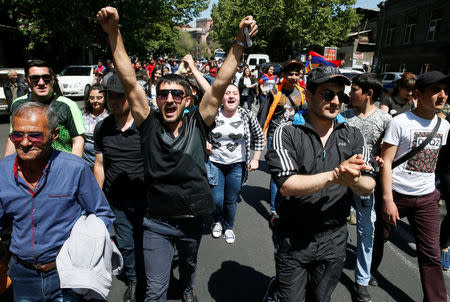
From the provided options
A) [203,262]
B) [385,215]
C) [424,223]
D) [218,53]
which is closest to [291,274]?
[385,215]

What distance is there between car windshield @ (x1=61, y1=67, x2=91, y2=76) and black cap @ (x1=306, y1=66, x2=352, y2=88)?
1728 centimetres

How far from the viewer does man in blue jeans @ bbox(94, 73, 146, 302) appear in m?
2.87

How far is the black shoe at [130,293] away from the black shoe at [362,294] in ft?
6.88

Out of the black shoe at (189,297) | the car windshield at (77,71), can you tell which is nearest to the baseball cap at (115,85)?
the black shoe at (189,297)

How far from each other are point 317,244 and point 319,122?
0.78m

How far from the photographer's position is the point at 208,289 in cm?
327

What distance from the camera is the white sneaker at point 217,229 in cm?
435

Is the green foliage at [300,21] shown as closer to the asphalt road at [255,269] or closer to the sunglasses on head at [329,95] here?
the asphalt road at [255,269]

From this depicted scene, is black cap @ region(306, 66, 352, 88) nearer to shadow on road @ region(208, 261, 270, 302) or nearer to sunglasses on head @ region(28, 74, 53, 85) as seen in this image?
shadow on road @ region(208, 261, 270, 302)

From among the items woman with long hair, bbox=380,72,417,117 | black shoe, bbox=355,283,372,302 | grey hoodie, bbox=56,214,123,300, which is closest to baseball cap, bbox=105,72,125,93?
grey hoodie, bbox=56,214,123,300

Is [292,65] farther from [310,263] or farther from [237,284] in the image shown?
[310,263]

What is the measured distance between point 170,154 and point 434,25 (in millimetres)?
28650

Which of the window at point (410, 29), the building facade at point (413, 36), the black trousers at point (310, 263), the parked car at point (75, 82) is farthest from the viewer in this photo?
the window at point (410, 29)

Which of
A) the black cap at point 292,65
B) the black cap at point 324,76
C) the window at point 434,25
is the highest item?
the window at point 434,25
